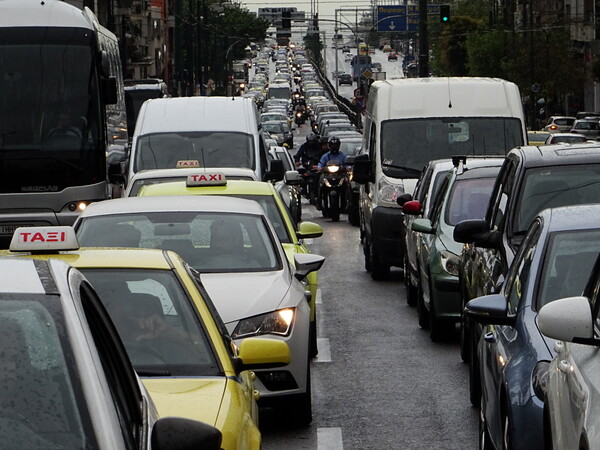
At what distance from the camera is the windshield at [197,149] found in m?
21.6

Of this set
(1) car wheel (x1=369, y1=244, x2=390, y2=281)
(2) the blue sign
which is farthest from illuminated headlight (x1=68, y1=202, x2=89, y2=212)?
(2) the blue sign

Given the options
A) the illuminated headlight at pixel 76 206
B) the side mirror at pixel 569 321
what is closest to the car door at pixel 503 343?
the side mirror at pixel 569 321

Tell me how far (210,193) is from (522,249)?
5505 millimetres

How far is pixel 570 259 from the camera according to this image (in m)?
8.54

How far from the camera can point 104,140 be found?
79.5ft

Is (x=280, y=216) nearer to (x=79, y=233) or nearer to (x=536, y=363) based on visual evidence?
(x=79, y=233)

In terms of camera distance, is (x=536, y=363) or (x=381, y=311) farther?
(x=381, y=311)

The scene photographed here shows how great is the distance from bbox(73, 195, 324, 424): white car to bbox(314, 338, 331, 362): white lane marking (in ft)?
7.80

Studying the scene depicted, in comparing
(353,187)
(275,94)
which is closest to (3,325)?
(353,187)

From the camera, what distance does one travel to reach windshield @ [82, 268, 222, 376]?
711 cm

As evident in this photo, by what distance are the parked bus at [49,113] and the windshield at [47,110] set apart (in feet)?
0.04

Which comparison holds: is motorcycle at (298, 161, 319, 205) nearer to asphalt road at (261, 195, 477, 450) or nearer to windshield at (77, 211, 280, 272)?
asphalt road at (261, 195, 477, 450)

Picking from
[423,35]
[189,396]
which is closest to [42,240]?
[189,396]

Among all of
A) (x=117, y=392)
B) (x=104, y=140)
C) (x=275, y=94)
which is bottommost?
(x=275, y=94)
